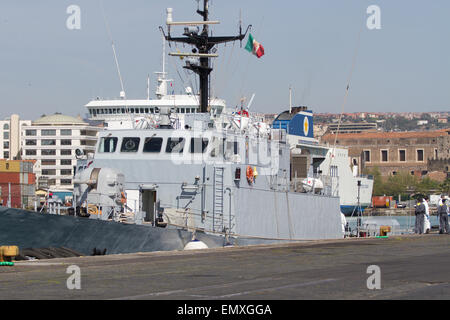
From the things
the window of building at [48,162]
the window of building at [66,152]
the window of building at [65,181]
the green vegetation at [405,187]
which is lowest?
the green vegetation at [405,187]

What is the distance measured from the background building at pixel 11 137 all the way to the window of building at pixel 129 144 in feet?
372

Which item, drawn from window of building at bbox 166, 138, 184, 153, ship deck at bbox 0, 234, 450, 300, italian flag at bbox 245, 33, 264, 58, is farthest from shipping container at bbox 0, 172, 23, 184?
ship deck at bbox 0, 234, 450, 300

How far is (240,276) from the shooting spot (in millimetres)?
12180

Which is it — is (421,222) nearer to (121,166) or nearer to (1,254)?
(121,166)

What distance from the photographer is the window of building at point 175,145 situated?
2344cm

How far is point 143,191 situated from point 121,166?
1119mm

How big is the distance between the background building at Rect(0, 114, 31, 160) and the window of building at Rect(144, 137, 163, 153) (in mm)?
114030

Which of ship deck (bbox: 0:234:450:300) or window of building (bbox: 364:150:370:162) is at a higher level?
window of building (bbox: 364:150:370:162)

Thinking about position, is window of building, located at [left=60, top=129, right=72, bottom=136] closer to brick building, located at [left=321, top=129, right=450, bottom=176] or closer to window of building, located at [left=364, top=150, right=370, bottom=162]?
brick building, located at [left=321, top=129, right=450, bottom=176]

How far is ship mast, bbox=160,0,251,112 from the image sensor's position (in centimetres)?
2688

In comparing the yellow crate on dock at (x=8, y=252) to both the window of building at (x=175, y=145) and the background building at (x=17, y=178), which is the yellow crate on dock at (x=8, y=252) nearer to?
the window of building at (x=175, y=145)

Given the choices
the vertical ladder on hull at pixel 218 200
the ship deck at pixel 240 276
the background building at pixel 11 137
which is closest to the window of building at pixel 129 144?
the vertical ladder on hull at pixel 218 200

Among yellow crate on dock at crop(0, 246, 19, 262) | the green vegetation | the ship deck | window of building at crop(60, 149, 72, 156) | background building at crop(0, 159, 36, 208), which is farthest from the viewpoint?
the green vegetation

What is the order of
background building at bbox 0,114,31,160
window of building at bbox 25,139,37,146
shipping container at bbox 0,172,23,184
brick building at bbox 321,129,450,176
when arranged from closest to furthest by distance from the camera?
shipping container at bbox 0,172,23,184 < window of building at bbox 25,139,37,146 < background building at bbox 0,114,31,160 < brick building at bbox 321,129,450,176
